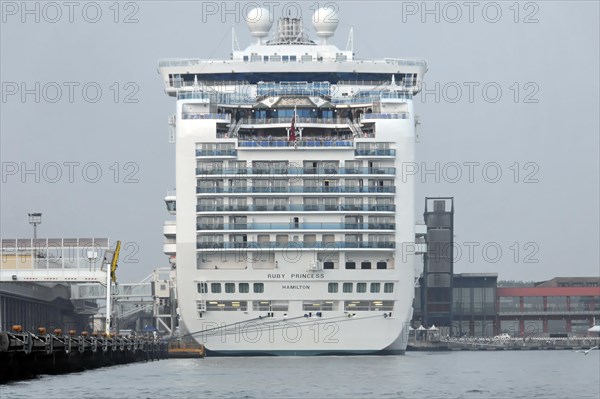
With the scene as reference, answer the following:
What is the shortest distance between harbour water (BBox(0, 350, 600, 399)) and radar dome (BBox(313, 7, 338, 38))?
3099 centimetres

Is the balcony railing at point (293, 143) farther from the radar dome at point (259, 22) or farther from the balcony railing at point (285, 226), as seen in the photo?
the radar dome at point (259, 22)

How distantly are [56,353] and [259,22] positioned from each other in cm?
5281

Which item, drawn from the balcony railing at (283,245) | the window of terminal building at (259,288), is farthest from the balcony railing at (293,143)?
the window of terminal building at (259,288)

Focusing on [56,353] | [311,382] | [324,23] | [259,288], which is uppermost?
[324,23]

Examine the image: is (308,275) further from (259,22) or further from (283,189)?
(259,22)

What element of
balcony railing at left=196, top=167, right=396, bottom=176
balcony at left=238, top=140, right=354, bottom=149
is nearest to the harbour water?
balcony railing at left=196, top=167, right=396, bottom=176

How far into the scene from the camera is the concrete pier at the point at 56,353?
173ft

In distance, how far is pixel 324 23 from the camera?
11181cm

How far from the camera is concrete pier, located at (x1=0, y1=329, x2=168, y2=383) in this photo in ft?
173

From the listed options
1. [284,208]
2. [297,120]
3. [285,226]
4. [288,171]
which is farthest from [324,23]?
[285,226]

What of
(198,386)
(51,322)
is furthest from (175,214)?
(198,386)

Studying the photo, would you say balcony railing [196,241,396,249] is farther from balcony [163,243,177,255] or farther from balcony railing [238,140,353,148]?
balcony railing [238,140,353,148]

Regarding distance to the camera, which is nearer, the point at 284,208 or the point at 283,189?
the point at 284,208

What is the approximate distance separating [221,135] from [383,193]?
1052 cm
